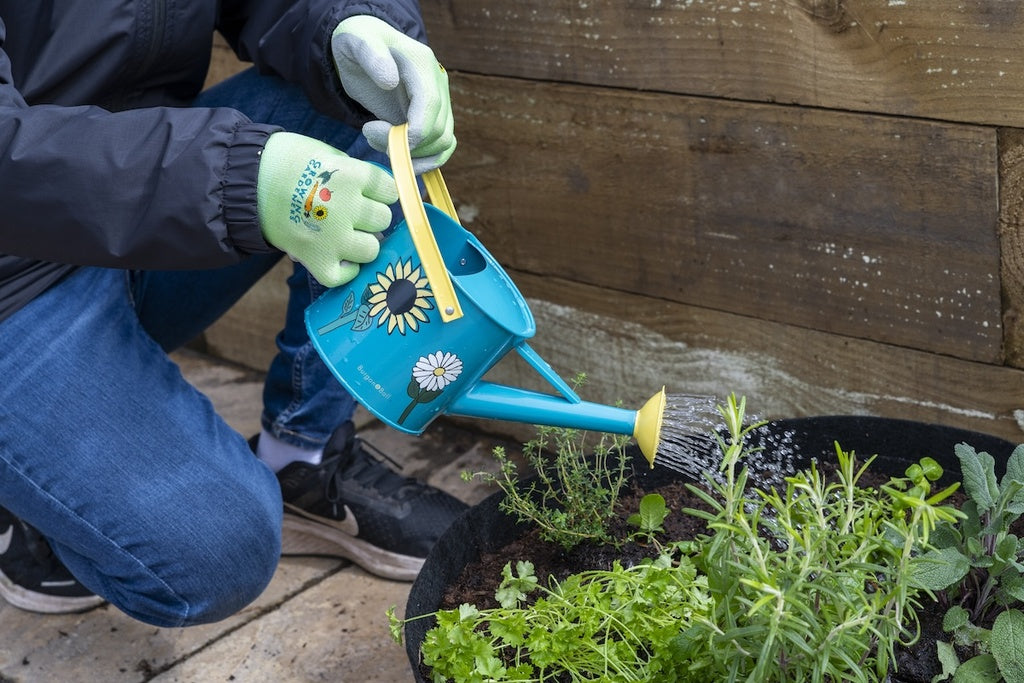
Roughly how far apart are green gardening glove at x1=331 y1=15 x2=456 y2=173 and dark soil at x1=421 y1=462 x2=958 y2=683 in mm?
526

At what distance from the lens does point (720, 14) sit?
1.65 meters

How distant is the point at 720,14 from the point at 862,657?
0.96m

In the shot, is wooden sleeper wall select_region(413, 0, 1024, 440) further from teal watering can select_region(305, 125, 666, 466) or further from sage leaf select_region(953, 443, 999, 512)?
teal watering can select_region(305, 125, 666, 466)

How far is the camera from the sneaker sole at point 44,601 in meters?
1.91

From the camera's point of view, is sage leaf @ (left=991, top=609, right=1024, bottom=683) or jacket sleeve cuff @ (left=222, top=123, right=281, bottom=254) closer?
sage leaf @ (left=991, top=609, right=1024, bottom=683)

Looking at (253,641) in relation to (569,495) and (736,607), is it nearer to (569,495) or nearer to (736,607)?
(569,495)

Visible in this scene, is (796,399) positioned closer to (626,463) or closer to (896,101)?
(626,463)

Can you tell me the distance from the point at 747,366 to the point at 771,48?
1.73 ft

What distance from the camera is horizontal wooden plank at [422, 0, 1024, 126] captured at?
1.46 metres

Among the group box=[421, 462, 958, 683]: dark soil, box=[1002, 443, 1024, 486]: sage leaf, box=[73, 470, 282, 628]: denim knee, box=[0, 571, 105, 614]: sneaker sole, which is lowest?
box=[0, 571, 105, 614]: sneaker sole

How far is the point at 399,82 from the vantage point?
148 cm

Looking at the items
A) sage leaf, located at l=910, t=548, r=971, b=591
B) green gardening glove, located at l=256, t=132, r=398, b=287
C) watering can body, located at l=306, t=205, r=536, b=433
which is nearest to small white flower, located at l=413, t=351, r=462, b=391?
watering can body, located at l=306, t=205, r=536, b=433

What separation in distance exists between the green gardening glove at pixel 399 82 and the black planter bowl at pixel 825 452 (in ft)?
1.54

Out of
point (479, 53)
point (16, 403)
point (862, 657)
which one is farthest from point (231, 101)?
point (862, 657)
